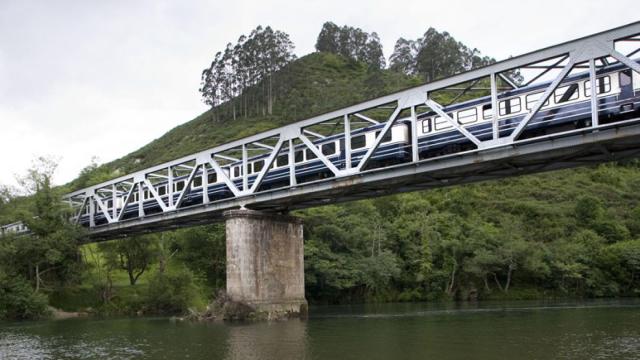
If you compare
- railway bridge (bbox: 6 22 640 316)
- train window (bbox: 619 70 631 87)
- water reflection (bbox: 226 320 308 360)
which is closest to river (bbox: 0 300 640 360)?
water reflection (bbox: 226 320 308 360)

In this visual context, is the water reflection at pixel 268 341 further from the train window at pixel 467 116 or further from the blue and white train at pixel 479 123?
the train window at pixel 467 116

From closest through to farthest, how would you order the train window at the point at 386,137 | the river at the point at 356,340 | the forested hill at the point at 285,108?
1. the river at the point at 356,340
2. the train window at the point at 386,137
3. the forested hill at the point at 285,108

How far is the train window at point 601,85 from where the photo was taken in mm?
27281

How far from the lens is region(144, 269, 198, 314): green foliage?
180ft

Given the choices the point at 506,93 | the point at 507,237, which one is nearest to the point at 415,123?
the point at 506,93

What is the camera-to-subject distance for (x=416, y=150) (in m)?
33.3

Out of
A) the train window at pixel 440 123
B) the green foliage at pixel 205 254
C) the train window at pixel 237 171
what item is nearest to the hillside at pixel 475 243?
the green foliage at pixel 205 254

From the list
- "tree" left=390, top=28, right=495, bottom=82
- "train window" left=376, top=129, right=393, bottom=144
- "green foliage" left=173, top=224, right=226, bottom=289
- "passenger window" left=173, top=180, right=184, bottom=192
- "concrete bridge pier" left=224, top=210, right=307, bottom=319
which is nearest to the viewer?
"train window" left=376, top=129, right=393, bottom=144

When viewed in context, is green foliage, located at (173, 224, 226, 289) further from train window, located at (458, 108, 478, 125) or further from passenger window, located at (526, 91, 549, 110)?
passenger window, located at (526, 91, 549, 110)

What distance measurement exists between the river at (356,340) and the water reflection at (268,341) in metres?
0.04

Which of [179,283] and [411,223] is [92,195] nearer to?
[179,283]

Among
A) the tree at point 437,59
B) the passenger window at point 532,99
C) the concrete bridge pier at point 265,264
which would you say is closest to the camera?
the passenger window at point 532,99

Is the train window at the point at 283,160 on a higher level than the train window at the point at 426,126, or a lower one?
lower

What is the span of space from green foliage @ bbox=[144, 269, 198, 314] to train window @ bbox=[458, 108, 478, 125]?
3074 cm
